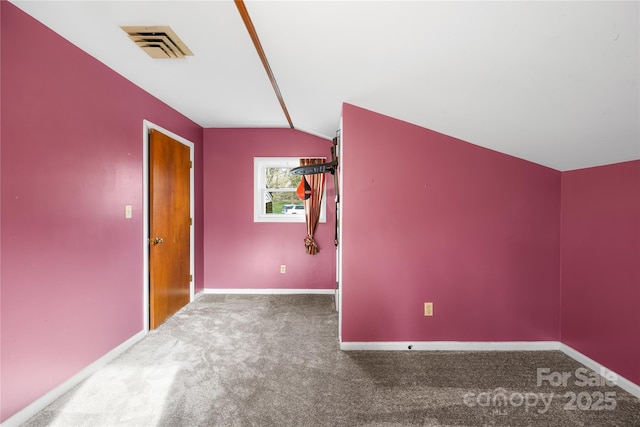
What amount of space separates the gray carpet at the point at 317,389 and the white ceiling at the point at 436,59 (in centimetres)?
172

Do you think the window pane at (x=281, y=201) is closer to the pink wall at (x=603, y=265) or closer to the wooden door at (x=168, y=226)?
the wooden door at (x=168, y=226)

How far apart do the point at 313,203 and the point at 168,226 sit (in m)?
1.90

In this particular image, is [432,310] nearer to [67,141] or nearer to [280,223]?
[280,223]

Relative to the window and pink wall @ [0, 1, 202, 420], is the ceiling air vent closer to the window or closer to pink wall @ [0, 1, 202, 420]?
pink wall @ [0, 1, 202, 420]

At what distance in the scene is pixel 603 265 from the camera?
2275 mm

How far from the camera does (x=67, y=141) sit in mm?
2107

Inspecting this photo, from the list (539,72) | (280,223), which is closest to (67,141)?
(280,223)

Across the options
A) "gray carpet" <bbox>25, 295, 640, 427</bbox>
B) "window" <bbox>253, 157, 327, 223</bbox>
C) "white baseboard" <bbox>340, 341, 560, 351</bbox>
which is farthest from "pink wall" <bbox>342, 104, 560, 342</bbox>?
"window" <bbox>253, 157, 327, 223</bbox>

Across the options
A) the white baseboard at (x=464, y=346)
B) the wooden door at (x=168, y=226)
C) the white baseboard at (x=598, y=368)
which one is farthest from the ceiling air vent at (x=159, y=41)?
the white baseboard at (x=598, y=368)

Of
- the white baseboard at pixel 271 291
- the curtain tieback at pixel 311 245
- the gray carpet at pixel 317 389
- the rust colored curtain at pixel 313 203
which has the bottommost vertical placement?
the gray carpet at pixel 317 389

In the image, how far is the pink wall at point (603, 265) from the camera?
2.05 meters

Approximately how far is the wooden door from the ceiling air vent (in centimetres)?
115

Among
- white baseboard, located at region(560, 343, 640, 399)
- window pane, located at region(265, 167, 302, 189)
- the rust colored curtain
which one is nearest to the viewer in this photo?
white baseboard, located at region(560, 343, 640, 399)

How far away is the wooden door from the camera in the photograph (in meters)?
3.10
